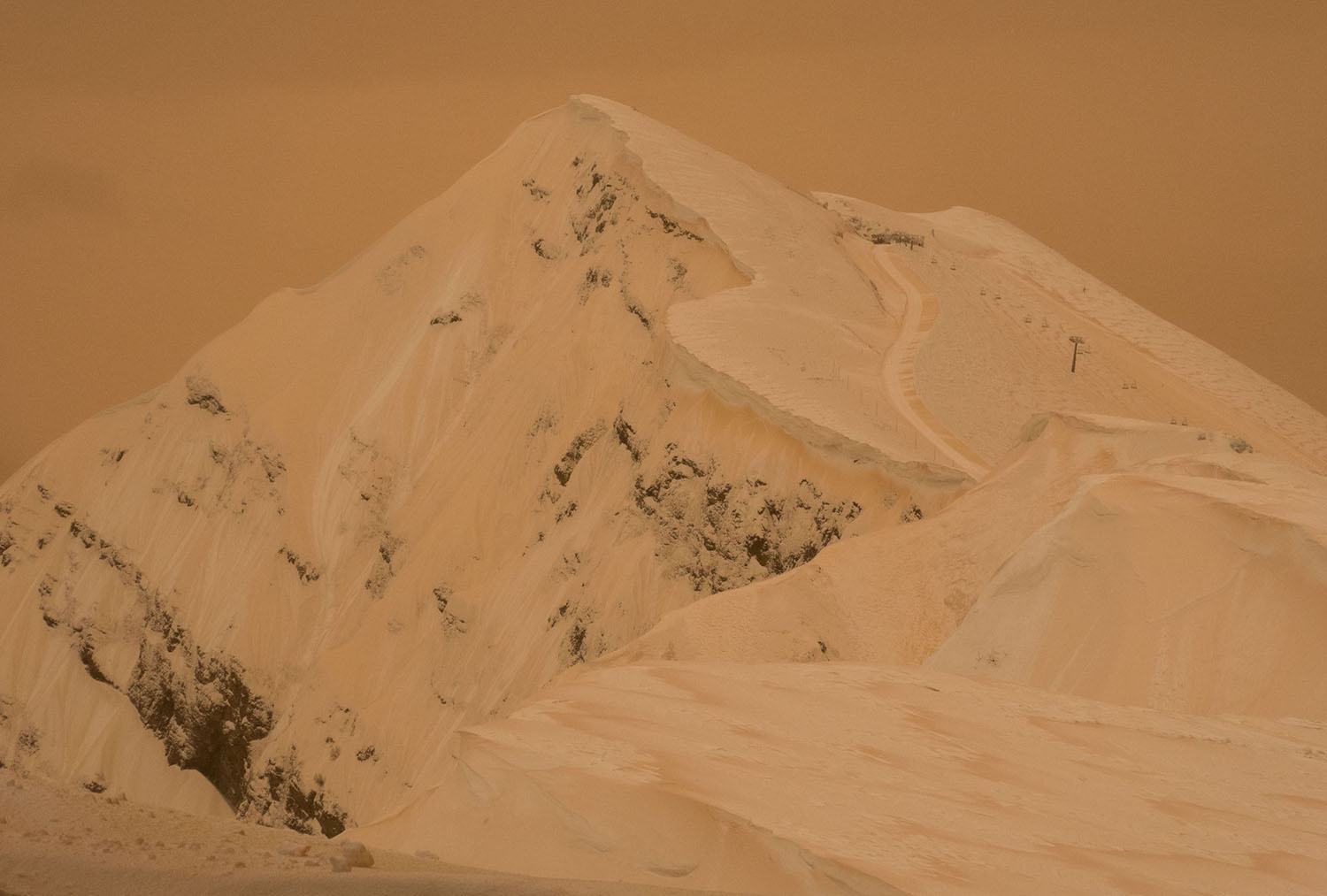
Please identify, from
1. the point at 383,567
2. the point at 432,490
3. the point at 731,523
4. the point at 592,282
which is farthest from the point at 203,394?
the point at 731,523

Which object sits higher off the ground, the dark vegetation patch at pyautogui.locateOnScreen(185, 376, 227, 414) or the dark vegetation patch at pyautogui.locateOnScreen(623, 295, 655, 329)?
the dark vegetation patch at pyautogui.locateOnScreen(623, 295, 655, 329)

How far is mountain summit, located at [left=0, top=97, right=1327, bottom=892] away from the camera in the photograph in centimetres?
576

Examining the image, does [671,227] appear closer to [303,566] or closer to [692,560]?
[692,560]

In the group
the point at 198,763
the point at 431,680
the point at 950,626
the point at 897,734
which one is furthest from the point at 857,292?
the point at 897,734

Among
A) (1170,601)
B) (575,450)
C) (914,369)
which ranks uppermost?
(914,369)

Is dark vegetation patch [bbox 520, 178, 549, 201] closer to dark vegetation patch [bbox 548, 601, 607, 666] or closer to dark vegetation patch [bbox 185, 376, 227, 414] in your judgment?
dark vegetation patch [bbox 185, 376, 227, 414]

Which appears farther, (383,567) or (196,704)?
(196,704)

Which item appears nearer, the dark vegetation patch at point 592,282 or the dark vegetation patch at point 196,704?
the dark vegetation patch at point 196,704

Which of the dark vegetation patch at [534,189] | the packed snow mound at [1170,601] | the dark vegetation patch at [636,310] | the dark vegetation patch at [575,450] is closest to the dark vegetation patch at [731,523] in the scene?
the dark vegetation patch at [575,450]

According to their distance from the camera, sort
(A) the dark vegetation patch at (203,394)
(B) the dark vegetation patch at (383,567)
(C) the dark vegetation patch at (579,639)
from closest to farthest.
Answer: (C) the dark vegetation patch at (579,639) < (B) the dark vegetation patch at (383,567) < (A) the dark vegetation patch at (203,394)

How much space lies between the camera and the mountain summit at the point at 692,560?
576cm

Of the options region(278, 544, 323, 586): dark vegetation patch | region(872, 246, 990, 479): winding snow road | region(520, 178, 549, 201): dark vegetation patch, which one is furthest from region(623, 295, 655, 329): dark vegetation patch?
region(278, 544, 323, 586): dark vegetation patch

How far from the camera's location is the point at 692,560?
18.2 meters

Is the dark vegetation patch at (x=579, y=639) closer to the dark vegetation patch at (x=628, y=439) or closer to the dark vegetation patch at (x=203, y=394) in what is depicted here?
the dark vegetation patch at (x=628, y=439)
